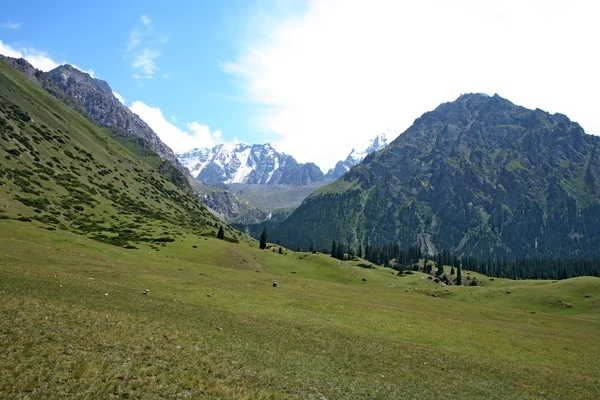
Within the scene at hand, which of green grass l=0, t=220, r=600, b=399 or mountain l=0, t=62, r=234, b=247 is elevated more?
mountain l=0, t=62, r=234, b=247

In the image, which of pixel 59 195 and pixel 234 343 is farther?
pixel 59 195

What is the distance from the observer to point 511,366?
120ft

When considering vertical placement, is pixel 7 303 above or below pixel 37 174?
below

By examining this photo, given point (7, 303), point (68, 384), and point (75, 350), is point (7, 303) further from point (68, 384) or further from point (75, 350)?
point (68, 384)

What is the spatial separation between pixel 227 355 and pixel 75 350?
31.7 feet

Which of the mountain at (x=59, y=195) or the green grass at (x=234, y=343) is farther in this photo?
the mountain at (x=59, y=195)

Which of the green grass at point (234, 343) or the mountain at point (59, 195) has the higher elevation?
the mountain at point (59, 195)

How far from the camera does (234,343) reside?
3111 centimetres

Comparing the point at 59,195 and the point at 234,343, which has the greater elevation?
the point at 59,195

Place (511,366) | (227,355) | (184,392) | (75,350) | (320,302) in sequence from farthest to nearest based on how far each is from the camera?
1. (320,302)
2. (511,366)
3. (227,355)
4. (75,350)
5. (184,392)

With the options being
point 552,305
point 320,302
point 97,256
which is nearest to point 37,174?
point 97,256

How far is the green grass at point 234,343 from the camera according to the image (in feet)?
68.1

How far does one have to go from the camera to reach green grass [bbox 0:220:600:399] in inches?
818

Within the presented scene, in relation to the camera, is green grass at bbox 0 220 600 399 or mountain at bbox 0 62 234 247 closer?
green grass at bbox 0 220 600 399
